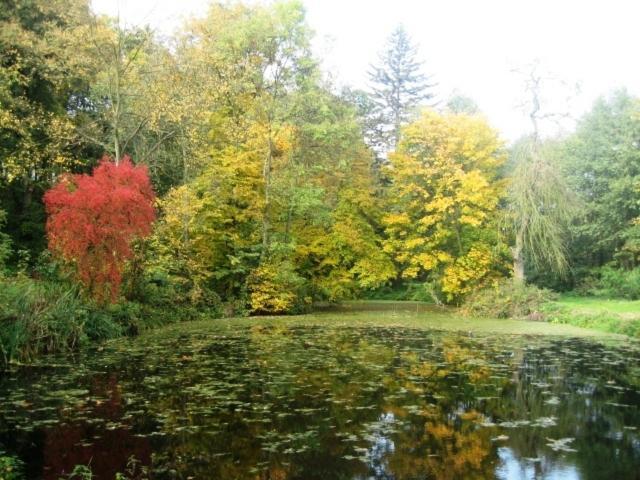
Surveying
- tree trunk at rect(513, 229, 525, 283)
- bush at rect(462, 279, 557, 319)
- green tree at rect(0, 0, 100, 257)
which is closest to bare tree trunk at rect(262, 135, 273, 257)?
green tree at rect(0, 0, 100, 257)

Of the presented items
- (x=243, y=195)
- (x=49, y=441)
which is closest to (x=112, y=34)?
(x=243, y=195)

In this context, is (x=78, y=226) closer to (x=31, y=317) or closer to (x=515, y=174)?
(x=31, y=317)

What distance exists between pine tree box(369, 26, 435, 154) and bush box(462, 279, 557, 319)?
1038 inches

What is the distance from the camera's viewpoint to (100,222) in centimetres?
1545

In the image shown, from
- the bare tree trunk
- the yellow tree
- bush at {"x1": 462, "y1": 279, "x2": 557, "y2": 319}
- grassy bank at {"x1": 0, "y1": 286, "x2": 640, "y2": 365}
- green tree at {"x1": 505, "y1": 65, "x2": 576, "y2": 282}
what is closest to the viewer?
grassy bank at {"x1": 0, "y1": 286, "x2": 640, "y2": 365}

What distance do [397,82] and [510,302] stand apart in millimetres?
31426

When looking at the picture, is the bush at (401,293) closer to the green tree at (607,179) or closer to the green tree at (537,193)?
the green tree at (607,179)

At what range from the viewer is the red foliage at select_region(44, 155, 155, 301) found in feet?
49.5

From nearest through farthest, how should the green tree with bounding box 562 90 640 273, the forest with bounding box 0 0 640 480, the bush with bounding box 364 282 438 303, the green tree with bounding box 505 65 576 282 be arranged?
the forest with bounding box 0 0 640 480, the green tree with bounding box 505 65 576 282, the green tree with bounding box 562 90 640 273, the bush with bounding box 364 282 438 303

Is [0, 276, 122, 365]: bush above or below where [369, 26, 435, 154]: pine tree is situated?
below

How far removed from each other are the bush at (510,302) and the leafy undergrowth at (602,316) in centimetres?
64

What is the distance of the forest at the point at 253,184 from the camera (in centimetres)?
1844

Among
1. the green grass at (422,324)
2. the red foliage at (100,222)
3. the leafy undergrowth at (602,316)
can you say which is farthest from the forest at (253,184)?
the green grass at (422,324)

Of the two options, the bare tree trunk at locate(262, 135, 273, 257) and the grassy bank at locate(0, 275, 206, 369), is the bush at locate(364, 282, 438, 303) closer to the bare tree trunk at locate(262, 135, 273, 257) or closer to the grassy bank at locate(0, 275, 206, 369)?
the bare tree trunk at locate(262, 135, 273, 257)
